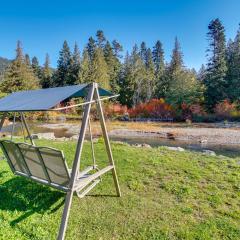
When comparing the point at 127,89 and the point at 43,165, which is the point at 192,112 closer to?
the point at 127,89

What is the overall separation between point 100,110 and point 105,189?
1768 millimetres

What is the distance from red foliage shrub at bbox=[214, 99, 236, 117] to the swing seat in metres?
29.5

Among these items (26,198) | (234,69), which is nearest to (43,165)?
(26,198)

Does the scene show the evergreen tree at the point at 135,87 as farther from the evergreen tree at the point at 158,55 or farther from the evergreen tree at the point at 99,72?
the evergreen tree at the point at 158,55

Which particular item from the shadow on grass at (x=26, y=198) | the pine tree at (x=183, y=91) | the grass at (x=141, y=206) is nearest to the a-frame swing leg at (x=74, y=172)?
the grass at (x=141, y=206)

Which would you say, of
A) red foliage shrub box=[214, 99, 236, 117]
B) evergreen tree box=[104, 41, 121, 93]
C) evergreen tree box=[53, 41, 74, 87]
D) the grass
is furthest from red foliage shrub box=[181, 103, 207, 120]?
the grass

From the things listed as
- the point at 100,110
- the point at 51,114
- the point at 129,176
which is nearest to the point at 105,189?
the point at 129,176

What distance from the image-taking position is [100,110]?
4258mm

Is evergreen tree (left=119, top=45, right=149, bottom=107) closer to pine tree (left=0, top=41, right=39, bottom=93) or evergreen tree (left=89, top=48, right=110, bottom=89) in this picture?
evergreen tree (left=89, top=48, right=110, bottom=89)

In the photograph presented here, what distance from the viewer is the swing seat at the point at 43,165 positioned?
3629 mm

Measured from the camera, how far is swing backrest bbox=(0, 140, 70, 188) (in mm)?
3623

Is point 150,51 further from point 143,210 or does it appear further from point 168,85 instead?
point 143,210

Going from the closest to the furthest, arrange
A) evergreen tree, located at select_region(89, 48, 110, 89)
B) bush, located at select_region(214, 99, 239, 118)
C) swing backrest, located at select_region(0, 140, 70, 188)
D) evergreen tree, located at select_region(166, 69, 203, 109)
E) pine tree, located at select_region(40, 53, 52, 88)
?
swing backrest, located at select_region(0, 140, 70, 188), bush, located at select_region(214, 99, 239, 118), evergreen tree, located at select_region(166, 69, 203, 109), evergreen tree, located at select_region(89, 48, 110, 89), pine tree, located at select_region(40, 53, 52, 88)

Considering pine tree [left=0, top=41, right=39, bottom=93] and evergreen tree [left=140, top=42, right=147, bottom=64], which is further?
evergreen tree [left=140, top=42, right=147, bottom=64]
